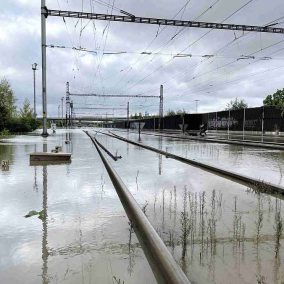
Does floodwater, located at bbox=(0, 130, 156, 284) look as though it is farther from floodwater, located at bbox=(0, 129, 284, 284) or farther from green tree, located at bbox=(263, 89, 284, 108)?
green tree, located at bbox=(263, 89, 284, 108)

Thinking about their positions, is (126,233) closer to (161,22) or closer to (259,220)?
(259,220)

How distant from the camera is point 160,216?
5301 mm

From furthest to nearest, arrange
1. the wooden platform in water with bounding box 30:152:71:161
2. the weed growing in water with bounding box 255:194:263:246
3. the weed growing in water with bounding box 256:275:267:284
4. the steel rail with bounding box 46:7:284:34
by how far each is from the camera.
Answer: the steel rail with bounding box 46:7:284:34 < the wooden platform in water with bounding box 30:152:71:161 < the weed growing in water with bounding box 255:194:263:246 < the weed growing in water with bounding box 256:275:267:284

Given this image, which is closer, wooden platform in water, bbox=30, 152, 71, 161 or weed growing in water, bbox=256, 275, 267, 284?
weed growing in water, bbox=256, 275, 267, 284

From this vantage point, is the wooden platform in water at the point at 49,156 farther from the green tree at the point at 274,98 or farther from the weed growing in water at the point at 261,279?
the green tree at the point at 274,98

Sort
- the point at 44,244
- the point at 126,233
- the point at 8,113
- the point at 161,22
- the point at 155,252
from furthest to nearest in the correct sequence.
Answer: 1. the point at 8,113
2. the point at 161,22
3. the point at 126,233
4. the point at 44,244
5. the point at 155,252

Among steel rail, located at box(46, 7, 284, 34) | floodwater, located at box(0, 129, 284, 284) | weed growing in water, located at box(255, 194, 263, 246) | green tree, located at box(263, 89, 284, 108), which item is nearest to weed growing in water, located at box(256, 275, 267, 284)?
floodwater, located at box(0, 129, 284, 284)

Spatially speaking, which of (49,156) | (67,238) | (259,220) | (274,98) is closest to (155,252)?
(67,238)

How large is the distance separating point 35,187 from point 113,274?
469cm

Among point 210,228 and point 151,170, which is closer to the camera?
point 210,228

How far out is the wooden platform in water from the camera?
1213 centimetres

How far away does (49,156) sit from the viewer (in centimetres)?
1244

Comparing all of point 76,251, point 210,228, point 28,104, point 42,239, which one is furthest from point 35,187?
point 28,104

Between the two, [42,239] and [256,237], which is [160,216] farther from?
[42,239]
